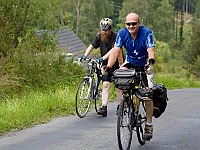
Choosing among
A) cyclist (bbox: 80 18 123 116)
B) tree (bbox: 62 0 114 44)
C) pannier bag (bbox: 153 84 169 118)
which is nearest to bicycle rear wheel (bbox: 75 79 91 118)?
cyclist (bbox: 80 18 123 116)

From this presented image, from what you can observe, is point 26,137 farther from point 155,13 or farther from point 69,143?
point 155,13

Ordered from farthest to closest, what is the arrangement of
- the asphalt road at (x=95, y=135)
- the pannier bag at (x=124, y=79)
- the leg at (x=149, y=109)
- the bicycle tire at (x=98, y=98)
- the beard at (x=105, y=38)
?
the bicycle tire at (x=98, y=98) → the beard at (x=105, y=38) → the asphalt road at (x=95, y=135) → the leg at (x=149, y=109) → the pannier bag at (x=124, y=79)

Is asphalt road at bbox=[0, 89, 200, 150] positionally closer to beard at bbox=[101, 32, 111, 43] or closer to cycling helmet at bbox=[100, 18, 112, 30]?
beard at bbox=[101, 32, 111, 43]

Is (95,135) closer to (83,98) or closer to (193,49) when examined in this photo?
(83,98)

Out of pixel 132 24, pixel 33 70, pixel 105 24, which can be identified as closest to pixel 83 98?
pixel 105 24

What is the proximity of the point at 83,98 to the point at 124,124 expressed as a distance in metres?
4.02

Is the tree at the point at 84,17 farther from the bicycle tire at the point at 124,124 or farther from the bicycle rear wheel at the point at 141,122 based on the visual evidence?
the bicycle tire at the point at 124,124

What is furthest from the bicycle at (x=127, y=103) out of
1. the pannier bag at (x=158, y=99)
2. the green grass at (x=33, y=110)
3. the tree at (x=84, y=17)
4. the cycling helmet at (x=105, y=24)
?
the tree at (x=84, y=17)

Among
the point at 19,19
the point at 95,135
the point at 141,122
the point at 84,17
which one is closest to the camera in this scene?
the point at 141,122

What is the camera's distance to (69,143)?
8.80 meters

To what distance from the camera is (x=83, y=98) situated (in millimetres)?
11750

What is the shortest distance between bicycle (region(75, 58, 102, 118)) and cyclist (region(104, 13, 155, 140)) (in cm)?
313

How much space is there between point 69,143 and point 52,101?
3521 mm

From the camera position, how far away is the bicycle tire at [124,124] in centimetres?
766
